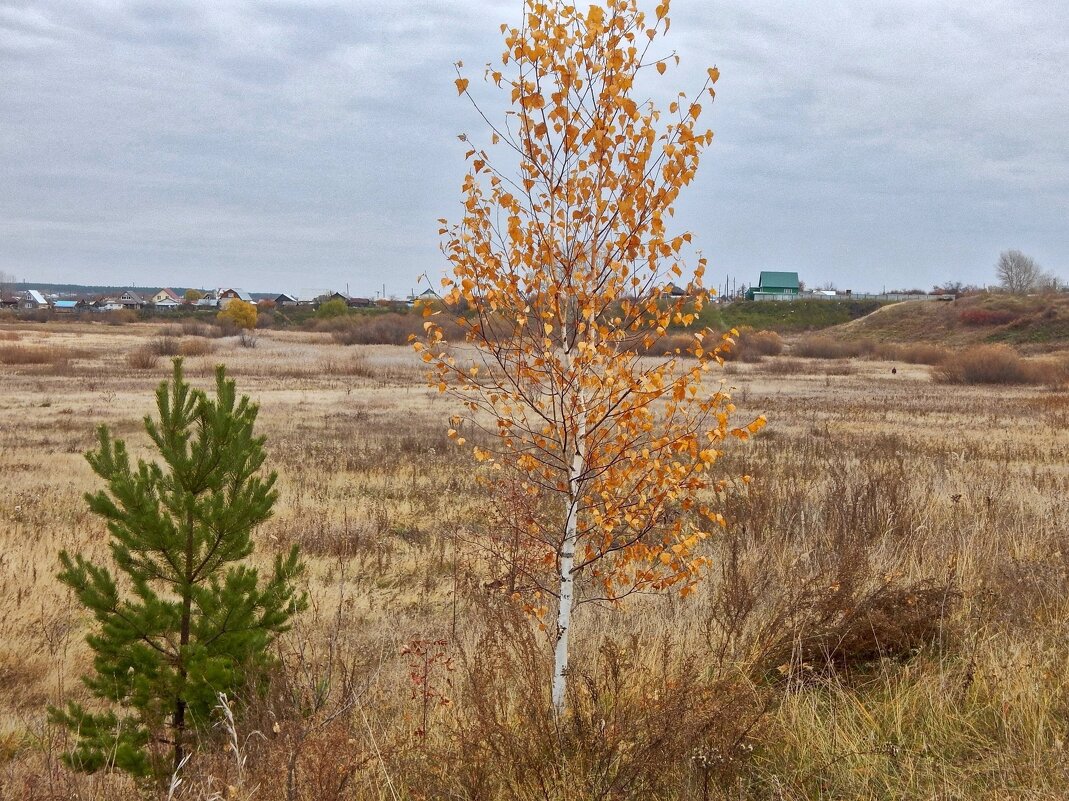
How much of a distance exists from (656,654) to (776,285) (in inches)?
4779

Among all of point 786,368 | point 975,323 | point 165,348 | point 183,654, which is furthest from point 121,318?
point 183,654

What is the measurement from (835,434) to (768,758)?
52.5 feet

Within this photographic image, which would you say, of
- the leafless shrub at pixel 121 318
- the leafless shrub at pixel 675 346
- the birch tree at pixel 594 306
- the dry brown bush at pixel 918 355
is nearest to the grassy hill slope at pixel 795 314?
the dry brown bush at pixel 918 355

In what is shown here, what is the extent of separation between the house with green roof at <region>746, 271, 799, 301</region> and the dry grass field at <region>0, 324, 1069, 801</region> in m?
105

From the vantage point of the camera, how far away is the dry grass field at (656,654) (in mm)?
3670

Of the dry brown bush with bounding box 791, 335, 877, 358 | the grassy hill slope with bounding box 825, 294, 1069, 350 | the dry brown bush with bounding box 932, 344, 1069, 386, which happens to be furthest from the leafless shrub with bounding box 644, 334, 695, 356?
the grassy hill slope with bounding box 825, 294, 1069, 350

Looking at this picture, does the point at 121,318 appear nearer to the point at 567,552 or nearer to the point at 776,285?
the point at 776,285

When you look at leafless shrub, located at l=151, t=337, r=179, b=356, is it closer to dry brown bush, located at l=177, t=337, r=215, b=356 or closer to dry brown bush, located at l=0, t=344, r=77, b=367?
dry brown bush, located at l=177, t=337, r=215, b=356

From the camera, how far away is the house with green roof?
116 metres

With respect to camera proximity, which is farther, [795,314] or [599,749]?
[795,314]

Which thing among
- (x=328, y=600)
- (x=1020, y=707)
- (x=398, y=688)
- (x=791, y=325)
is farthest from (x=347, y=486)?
(x=791, y=325)

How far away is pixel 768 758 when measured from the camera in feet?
13.2

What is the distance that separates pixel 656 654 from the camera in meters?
5.31

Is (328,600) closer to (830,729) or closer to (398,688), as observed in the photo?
(398,688)
